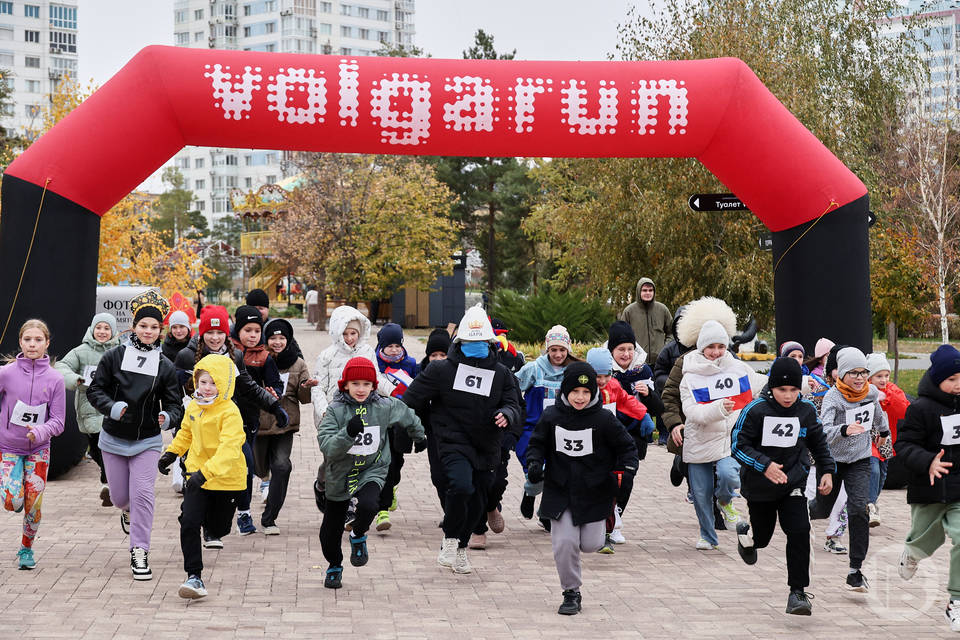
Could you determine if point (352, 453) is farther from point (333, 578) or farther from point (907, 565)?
point (907, 565)

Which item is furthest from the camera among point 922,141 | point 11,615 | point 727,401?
point 922,141

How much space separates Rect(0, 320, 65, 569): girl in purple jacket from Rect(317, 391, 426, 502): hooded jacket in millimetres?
1936

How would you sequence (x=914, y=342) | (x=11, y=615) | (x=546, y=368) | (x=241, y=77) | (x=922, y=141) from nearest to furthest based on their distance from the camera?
(x=11, y=615) → (x=546, y=368) → (x=241, y=77) → (x=922, y=141) → (x=914, y=342)

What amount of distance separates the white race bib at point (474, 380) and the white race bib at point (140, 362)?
78.6 inches

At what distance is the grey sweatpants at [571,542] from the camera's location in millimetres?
6609

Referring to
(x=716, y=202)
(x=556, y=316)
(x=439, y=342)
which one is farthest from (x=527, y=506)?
(x=556, y=316)

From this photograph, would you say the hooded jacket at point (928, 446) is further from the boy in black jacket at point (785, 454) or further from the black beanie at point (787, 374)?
the black beanie at point (787, 374)

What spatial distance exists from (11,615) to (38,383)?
180cm

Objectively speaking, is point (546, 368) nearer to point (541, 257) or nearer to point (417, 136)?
point (417, 136)

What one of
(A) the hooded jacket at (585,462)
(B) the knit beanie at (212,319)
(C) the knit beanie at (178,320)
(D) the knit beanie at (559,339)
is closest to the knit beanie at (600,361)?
(D) the knit beanie at (559,339)

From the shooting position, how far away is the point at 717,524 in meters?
9.23

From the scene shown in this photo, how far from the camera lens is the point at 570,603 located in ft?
21.5

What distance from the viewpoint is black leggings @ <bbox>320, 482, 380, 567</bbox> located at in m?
7.06

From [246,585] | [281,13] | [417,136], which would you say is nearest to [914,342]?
[417,136]
